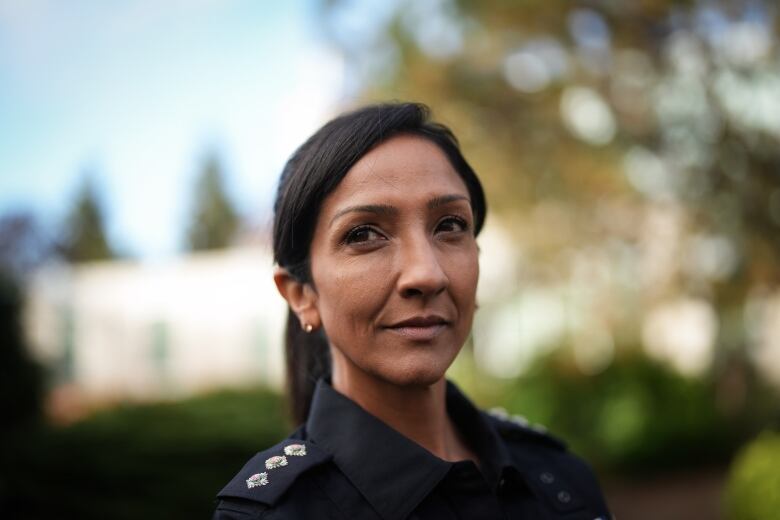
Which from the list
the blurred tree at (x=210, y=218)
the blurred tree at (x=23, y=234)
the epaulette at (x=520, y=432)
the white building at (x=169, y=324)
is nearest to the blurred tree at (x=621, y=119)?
the epaulette at (x=520, y=432)

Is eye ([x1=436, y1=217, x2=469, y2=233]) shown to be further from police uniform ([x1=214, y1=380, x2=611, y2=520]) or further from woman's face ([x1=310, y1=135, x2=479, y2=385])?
police uniform ([x1=214, y1=380, x2=611, y2=520])

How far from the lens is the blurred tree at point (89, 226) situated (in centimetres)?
4347

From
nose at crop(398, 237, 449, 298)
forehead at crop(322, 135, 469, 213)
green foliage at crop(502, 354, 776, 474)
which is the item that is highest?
forehead at crop(322, 135, 469, 213)

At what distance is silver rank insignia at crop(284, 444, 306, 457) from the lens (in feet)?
5.68

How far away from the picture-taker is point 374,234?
1728 millimetres

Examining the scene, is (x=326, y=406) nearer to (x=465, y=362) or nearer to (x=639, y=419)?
(x=639, y=419)

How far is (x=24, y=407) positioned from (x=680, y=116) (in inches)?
290

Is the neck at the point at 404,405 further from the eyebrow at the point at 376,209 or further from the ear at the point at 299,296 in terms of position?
the eyebrow at the point at 376,209

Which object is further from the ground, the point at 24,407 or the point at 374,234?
the point at 374,234

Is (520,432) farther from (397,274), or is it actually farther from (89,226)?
(89,226)

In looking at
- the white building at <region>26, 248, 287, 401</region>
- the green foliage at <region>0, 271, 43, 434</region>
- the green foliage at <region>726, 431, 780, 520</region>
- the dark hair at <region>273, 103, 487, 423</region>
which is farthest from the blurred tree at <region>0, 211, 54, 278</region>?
the dark hair at <region>273, 103, 487, 423</region>

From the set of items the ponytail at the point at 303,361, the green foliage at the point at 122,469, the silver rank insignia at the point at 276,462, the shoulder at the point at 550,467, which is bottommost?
the green foliage at the point at 122,469

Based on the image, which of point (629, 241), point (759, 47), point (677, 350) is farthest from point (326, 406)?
point (677, 350)

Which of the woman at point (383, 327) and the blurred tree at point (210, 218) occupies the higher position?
the woman at point (383, 327)
